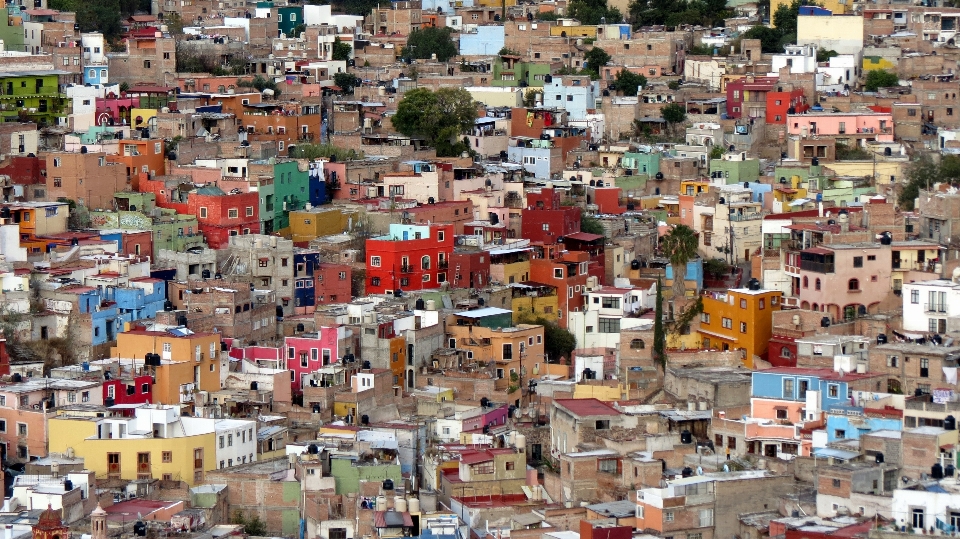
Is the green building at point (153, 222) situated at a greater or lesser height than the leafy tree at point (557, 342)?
greater

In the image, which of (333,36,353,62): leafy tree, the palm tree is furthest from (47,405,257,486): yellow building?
(333,36,353,62): leafy tree

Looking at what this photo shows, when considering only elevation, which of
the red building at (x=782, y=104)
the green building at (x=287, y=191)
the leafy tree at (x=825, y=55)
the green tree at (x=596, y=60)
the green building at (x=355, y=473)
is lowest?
the green building at (x=355, y=473)

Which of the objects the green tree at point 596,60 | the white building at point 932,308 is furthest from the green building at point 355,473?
the green tree at point 596,60

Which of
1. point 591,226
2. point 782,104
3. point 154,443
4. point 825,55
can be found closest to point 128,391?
point 154,443

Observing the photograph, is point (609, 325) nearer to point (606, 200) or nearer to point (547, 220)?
point (547, 220)

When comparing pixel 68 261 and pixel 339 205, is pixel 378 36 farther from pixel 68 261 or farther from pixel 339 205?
pixel 68 261

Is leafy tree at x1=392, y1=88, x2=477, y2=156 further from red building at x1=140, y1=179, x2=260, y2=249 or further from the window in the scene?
the window

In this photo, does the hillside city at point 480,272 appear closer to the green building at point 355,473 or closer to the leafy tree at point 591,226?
the green building at point 355,473
